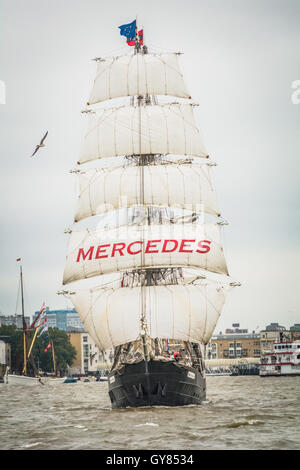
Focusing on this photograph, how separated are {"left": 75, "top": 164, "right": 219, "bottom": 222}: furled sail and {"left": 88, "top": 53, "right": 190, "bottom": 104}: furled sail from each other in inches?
269

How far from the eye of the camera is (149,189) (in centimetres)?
6056

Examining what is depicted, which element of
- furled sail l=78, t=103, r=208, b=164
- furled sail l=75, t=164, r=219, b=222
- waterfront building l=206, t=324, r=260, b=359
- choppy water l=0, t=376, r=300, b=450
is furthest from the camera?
waterfront building l=206, t=324, r=260, b=359

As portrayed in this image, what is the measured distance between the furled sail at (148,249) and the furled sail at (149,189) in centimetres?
230

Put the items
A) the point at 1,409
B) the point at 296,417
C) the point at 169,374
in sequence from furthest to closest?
the point at 1,409
the point at 169,374
the point at 296,417

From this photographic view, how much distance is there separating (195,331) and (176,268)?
22.0ft

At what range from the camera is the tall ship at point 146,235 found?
53.8 meters

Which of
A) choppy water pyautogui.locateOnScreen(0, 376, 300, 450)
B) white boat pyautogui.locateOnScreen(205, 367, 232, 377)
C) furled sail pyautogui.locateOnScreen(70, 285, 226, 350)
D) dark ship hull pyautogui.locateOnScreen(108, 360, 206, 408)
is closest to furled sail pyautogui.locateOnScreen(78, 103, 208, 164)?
furled sail pyautogui.locateOnScreen(70, 285, 226, 350)

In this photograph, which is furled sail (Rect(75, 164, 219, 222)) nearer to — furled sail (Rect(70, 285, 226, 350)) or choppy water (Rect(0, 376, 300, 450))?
furled sail (Rect(70, 285, 226, 350))

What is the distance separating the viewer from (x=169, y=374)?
157 feet

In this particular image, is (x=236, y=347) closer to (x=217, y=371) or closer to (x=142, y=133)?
(x=217, y=371)

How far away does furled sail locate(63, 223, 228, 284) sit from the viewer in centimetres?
5769

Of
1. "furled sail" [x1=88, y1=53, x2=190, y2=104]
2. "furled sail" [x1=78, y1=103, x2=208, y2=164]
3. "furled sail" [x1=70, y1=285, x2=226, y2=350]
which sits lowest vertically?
"furled sail" [x1=70, y1=285, x2=226, y2=350]
